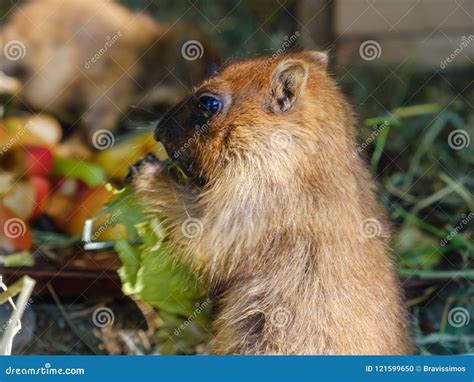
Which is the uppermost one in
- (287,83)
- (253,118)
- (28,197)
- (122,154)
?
(287,83)

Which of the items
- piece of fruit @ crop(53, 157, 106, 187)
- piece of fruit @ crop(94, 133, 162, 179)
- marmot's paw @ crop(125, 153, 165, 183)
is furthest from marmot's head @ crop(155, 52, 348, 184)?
piece of fruit @ crop(53, 157, 106, 187)

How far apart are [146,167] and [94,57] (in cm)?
74

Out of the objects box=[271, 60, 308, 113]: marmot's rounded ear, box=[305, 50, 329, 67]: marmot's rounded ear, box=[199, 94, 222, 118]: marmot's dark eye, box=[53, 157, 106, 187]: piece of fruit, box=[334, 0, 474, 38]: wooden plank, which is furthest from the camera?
box=[53, 157, 106, 187]: piece of fruit

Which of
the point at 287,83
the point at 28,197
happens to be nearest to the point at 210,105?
the point at 287,83

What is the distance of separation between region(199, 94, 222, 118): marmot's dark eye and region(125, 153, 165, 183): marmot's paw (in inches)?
17.7

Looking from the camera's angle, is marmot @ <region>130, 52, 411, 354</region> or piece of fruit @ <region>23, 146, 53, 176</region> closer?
marmot @ <region>130, 52, 411, 354</region>

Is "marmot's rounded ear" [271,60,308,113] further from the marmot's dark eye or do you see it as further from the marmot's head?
the marmot's dark eye

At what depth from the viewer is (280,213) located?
15.6ft

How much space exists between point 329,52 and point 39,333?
238 centimetres

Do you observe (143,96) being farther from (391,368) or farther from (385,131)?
(391,368)

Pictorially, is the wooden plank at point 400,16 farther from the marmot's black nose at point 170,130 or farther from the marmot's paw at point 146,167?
the marmot's paw at point 146,167

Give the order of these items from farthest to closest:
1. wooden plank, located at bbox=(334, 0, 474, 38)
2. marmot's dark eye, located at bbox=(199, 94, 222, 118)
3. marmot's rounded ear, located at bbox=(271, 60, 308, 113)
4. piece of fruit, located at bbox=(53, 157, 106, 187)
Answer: piece of fruit, located at bbox=(53, 157, 106, 187) < wooden plank, located at bbox=(334, 0, 474, 38) < marmot's dark eye, located at bbox=(199, 94, 222, 118) < marmot's rounded ear, located at bbox=(271, 60, 308, 113)

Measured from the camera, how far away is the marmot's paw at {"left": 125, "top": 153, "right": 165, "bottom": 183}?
16.8ft

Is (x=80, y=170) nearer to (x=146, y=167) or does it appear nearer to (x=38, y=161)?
(x=38, y=161)
